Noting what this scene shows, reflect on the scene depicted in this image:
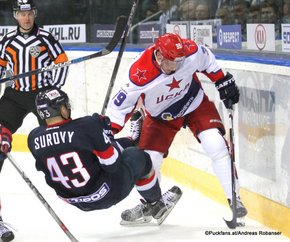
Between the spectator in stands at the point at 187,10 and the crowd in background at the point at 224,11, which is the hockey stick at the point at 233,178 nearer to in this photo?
the crowd in background at the point at 224,11

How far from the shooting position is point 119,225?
171 inches

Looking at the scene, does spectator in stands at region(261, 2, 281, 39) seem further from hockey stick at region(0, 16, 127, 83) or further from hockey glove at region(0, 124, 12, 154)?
hockey glove at region(0, 124, 12, 154)

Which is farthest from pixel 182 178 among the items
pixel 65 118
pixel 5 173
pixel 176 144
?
pixel 65 118

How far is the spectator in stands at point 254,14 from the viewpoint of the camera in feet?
16.0

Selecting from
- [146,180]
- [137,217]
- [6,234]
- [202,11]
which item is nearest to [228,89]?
[146,180]

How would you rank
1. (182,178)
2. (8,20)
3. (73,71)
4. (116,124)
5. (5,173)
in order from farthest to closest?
(8,20) < (73,71) < (5,173) < (182,178) < (116,124)

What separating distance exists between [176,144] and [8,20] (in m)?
2.28

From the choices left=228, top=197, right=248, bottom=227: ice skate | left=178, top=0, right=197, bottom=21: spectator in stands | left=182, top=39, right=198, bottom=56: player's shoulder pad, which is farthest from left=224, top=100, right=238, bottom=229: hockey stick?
left=178, top=0, right=197, bottom=21: spectator in stands

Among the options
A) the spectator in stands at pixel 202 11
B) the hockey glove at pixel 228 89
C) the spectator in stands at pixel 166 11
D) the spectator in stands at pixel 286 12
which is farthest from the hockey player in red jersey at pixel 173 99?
the spectator in stands at pixel 166 11

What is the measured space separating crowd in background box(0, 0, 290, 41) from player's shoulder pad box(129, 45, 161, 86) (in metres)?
0.85

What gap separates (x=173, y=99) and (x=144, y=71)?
0.23 meters

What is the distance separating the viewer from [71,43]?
272 inches

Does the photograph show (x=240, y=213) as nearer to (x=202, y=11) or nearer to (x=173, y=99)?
(x=173, y=99)

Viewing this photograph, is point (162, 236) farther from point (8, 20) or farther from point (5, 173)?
point (8, 20)
